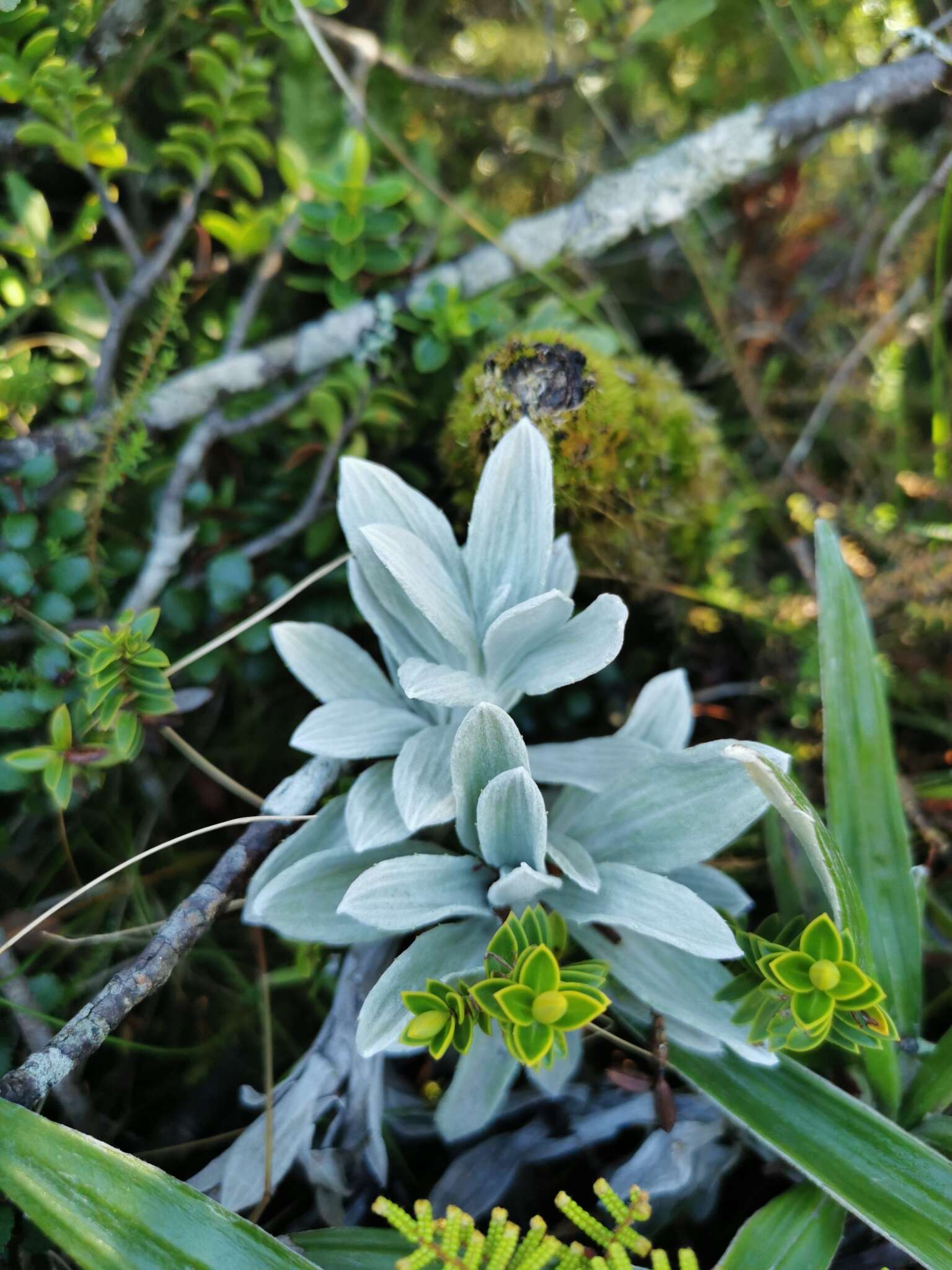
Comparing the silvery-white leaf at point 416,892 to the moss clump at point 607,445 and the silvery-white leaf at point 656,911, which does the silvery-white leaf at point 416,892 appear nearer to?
the silvery-white leaf at point 656,911

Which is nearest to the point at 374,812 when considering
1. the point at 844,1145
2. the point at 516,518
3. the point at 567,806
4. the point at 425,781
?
the point at 425,781

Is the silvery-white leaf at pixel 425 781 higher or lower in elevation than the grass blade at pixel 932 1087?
higher

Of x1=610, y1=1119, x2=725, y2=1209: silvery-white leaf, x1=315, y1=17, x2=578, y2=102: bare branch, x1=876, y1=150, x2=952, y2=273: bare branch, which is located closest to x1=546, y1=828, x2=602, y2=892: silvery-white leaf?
x1=610, y1=1119, x2=725, y2=1209: silvery-white leaf

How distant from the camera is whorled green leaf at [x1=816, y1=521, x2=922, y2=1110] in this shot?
3.57ft

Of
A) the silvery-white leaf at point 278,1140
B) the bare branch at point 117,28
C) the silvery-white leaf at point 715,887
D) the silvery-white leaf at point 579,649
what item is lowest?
the silvery-white leaf at point 715,887

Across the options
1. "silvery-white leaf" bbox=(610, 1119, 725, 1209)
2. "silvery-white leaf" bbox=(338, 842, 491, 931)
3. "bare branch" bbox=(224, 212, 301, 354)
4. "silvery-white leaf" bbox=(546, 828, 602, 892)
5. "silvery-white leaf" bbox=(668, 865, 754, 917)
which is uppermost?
"bare branch" bbox=(224, 212, 301, 354)

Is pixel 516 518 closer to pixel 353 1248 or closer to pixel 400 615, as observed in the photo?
pixel 400 615

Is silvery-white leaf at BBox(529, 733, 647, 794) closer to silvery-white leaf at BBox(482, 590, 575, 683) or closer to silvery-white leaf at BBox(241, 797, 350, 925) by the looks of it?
silvery-white leaf at BBox(482, 590, 575, 683)

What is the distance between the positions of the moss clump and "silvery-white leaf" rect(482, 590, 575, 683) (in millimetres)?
306

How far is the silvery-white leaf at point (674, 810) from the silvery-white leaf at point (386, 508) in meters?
0.32

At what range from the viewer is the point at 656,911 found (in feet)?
3.07

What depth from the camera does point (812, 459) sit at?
1867 millimetres

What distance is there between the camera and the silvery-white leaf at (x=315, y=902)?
1.00 m

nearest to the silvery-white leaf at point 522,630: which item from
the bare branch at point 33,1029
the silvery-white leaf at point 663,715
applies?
the silvery-white leaf at point 663,715
